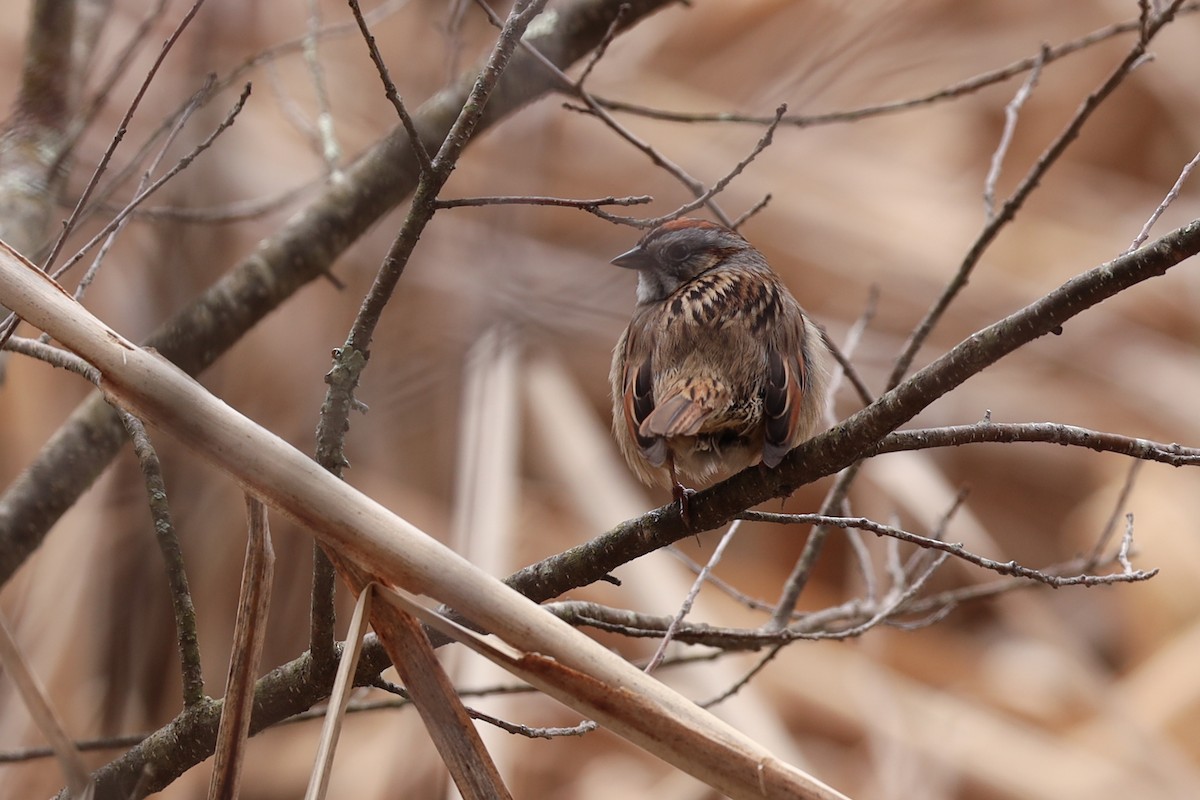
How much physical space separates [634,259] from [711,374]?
27.2 inches

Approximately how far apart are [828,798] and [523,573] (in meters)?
0.59

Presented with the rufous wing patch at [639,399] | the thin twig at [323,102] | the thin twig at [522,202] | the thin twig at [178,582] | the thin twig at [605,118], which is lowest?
the thin twig at [178,582]

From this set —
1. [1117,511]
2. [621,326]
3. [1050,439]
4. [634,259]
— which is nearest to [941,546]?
[1050,439]

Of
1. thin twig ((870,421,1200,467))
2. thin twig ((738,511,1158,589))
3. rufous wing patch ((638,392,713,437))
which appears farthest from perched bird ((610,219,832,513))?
thin twig ((870,421,1200,467))

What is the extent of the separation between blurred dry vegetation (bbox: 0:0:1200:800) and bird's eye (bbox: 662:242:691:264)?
0.19 metres

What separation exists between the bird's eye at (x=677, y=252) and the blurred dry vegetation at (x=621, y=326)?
19cm

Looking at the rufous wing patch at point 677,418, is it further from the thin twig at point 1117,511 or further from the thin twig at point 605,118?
the thin twig at point 1117,511

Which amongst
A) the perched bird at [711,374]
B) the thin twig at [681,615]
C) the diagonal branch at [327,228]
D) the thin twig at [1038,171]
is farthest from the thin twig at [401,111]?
the thin twig at [1038,171]

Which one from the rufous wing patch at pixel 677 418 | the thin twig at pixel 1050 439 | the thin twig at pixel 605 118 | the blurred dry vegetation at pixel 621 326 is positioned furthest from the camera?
the blurred dry vegetation at pixel 621 326

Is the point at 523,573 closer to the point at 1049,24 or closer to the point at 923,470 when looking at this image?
the point at 923,470

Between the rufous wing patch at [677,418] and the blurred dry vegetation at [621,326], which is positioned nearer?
the rufous wing patch at [677,418]

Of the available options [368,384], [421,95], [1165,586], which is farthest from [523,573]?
[1165,586]

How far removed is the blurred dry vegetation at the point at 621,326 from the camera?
3.75 m

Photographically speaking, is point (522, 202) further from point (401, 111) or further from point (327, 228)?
point (327, 228)
